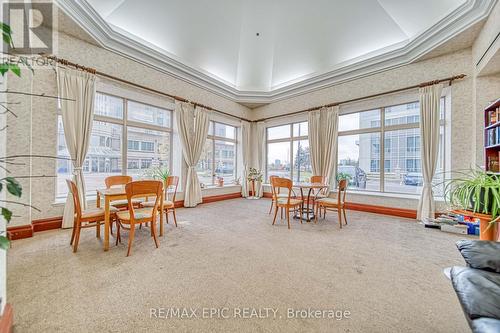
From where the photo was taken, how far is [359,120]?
5199mm

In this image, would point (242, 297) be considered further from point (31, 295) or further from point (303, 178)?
point (303, 178)

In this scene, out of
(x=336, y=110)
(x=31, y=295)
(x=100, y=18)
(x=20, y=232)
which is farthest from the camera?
(x=336, y=110)

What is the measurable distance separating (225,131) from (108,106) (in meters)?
3.43

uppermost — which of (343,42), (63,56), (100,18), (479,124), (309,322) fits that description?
(343,42)

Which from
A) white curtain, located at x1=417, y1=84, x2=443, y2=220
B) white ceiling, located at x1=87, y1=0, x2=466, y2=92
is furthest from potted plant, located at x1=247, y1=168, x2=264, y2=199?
white curtain, located at x1=417, y1=84, x2=443, y2=220

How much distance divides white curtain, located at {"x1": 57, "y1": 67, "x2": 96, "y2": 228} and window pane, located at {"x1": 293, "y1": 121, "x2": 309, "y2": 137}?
Result: 542cm

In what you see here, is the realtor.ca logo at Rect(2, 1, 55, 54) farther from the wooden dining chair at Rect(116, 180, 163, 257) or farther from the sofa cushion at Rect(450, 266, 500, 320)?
the sofa cushion at Rect(450, 266, 500, 320)

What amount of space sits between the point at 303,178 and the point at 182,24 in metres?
5.34

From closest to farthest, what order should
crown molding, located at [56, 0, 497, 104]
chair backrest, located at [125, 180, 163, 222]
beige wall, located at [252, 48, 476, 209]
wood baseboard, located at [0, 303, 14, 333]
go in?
wood baseboard, located at [0, 303, 14, 333] < chair backrest, located at [125, 180, 163, 222] < crown molding, located at [56, 0, 497, 104] < beige wall, located at [252, 48, 476, 209]

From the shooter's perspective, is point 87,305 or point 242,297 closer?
point 87,305

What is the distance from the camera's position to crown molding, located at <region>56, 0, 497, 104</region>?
3119mm

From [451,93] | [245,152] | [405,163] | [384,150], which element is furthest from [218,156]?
[451,93]

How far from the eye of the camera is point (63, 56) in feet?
11.1

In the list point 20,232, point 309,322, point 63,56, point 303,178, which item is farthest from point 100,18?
point 303,178
